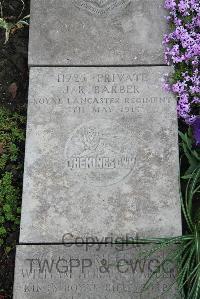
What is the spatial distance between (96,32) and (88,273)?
1.93m

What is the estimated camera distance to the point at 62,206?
363 cm

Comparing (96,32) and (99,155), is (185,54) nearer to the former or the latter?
(96,32)

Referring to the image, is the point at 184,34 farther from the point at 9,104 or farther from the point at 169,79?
the point at 9,104

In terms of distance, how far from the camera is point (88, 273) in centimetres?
346

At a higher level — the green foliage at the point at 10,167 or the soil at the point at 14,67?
the soil at the point at 14,67

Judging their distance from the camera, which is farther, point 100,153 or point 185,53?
point 185,53

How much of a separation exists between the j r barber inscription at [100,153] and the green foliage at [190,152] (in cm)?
41

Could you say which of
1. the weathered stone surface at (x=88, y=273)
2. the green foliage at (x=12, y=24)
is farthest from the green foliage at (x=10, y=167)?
the green foliage at (x=12, y=24)

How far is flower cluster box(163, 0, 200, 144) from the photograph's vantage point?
154 inches

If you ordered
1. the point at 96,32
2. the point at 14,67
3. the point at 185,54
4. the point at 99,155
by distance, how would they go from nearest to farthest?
1. the point at 99,155
2. the point at 185,54
3. the point at 96,32
4. the point at 14,67

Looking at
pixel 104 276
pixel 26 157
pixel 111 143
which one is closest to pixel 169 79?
pixel 111 143

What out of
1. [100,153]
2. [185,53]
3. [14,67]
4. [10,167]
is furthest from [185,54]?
[10,167]

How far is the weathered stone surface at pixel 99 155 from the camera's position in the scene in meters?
3.59

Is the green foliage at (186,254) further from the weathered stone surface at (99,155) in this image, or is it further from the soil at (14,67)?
the soil at (14,67)
